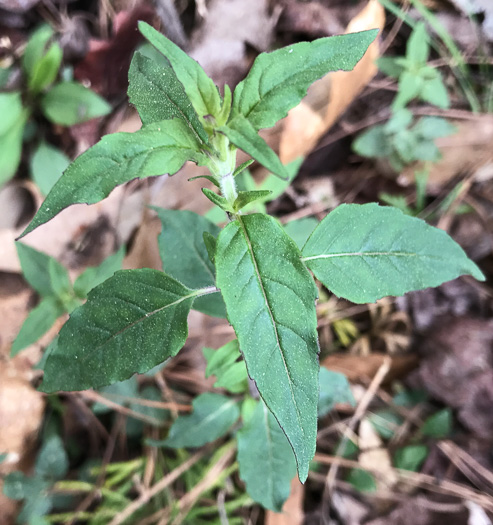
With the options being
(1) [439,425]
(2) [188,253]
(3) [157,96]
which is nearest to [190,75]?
(3) [157,96]

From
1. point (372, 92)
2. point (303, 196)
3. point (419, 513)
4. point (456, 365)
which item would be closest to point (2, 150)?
point (303, 196)

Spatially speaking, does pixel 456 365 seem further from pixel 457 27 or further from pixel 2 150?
pixel 2 150

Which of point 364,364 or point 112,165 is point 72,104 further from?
point 364,364

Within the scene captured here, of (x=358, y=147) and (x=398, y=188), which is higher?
(x=358, y=147)

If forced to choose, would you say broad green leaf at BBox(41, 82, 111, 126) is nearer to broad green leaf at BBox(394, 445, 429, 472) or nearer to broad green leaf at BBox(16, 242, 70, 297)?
broad green leaf at BBox(16, 242, 70, 297)

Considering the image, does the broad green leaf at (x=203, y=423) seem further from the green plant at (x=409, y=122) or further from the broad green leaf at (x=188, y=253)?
the green plant at (x=409, y=122)

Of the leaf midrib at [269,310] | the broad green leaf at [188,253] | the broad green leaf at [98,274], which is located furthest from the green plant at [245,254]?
the broad green leaf at [98,274]
